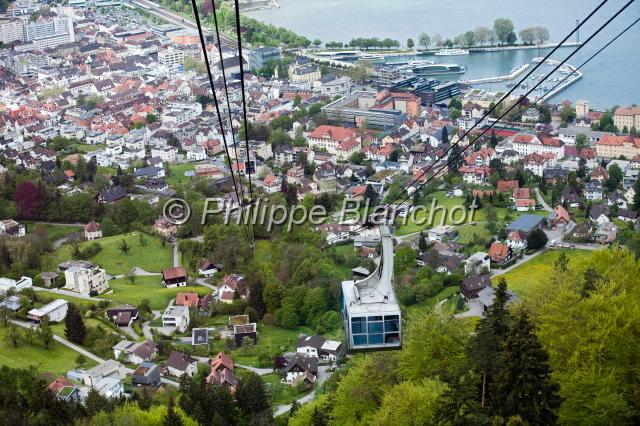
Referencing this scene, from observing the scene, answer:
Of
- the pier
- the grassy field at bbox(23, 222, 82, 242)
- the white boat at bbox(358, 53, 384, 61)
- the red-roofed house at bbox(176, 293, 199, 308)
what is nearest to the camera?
the red-roofed house at bbox(176, 293, 199, 308)

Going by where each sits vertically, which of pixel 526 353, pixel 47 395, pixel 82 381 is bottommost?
pixel 82 381

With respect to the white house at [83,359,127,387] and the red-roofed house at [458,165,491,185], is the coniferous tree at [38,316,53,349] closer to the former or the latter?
the white house at [83,359,127,387]

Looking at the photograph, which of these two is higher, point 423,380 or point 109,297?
point 423,380

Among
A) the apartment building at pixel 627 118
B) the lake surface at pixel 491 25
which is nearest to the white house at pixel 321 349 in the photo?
the apartment building at pixel 627 118

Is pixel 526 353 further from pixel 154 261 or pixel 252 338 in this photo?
pixel 154 261

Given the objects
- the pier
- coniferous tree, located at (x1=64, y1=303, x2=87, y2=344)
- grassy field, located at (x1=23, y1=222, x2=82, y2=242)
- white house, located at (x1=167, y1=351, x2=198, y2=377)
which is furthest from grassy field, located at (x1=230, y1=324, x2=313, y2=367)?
the pier

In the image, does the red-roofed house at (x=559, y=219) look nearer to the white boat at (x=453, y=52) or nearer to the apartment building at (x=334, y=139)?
the apartment building at (x=334, y=139)

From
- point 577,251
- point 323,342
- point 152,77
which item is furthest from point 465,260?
point 152,77
